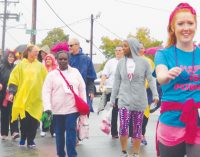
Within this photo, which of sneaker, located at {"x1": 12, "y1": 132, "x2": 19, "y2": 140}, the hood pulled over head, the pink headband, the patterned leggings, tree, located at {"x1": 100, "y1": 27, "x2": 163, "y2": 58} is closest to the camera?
the pink headband

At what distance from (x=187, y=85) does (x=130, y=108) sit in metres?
4.42

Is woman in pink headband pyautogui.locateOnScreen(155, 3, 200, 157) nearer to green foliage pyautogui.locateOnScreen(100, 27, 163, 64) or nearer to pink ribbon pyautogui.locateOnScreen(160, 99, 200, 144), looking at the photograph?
pink ribbon pyautogui.locateOnScreen(160, 99, 200, 144)

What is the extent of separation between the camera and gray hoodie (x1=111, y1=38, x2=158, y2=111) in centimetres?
838

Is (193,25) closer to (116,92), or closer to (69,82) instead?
(69,82)

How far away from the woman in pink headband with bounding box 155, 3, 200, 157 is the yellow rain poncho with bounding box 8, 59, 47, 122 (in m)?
5.84

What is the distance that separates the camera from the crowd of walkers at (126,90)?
3.95 m

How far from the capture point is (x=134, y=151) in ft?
27.8

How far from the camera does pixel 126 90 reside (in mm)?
8500

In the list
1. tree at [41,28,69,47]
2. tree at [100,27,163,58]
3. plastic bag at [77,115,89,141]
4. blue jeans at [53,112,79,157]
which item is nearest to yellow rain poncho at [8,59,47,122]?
plastic bag at [77,115,89,141]

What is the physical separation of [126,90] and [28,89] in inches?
80.0

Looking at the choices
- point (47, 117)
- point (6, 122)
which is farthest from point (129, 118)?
point (6, 122)

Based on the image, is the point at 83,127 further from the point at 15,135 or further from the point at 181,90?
the point at 181,90

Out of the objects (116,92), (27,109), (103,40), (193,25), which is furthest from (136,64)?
(103,40)

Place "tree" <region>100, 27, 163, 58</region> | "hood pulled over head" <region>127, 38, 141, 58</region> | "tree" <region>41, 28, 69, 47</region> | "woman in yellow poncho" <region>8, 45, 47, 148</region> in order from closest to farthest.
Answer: "hood pulled over head" <region>127, 38, 141, 58</region>, "woman in yellow poncho" <region>8, 45, 47, 148</region>, "tree" <region>100, 27, 163, 58</region>, "tree" <region>41, 28, 69, 47</region>
